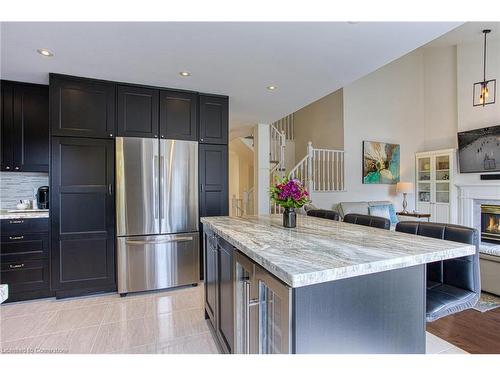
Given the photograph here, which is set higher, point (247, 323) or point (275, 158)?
point (275, 158)

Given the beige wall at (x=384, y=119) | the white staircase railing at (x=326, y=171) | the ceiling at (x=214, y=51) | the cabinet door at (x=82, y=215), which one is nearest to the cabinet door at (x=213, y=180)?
the ceiling at (x=214, y=51)

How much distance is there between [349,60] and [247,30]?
3.60ft

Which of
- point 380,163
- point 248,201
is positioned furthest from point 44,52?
point 380,163

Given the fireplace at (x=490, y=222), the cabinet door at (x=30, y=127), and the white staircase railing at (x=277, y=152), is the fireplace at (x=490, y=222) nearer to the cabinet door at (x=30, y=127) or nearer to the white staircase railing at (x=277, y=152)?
the white staircase railing at (x=277, y=152)

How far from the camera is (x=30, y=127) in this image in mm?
3059

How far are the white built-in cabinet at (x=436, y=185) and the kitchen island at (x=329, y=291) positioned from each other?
524 centimetres

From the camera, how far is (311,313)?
3.31ft

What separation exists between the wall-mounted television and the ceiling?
384 cm

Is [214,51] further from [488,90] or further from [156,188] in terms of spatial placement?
[488,90]

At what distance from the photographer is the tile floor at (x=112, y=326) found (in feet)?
6.48

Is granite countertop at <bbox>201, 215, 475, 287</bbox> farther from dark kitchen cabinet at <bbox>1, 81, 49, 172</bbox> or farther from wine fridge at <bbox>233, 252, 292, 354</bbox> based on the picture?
dark kitchen cabinet at <bbox>1, 81, 49, 172</bbox>

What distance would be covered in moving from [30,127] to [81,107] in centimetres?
76

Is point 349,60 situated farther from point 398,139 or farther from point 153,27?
point 398,139

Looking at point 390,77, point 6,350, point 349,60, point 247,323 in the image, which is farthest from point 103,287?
point 390,77
